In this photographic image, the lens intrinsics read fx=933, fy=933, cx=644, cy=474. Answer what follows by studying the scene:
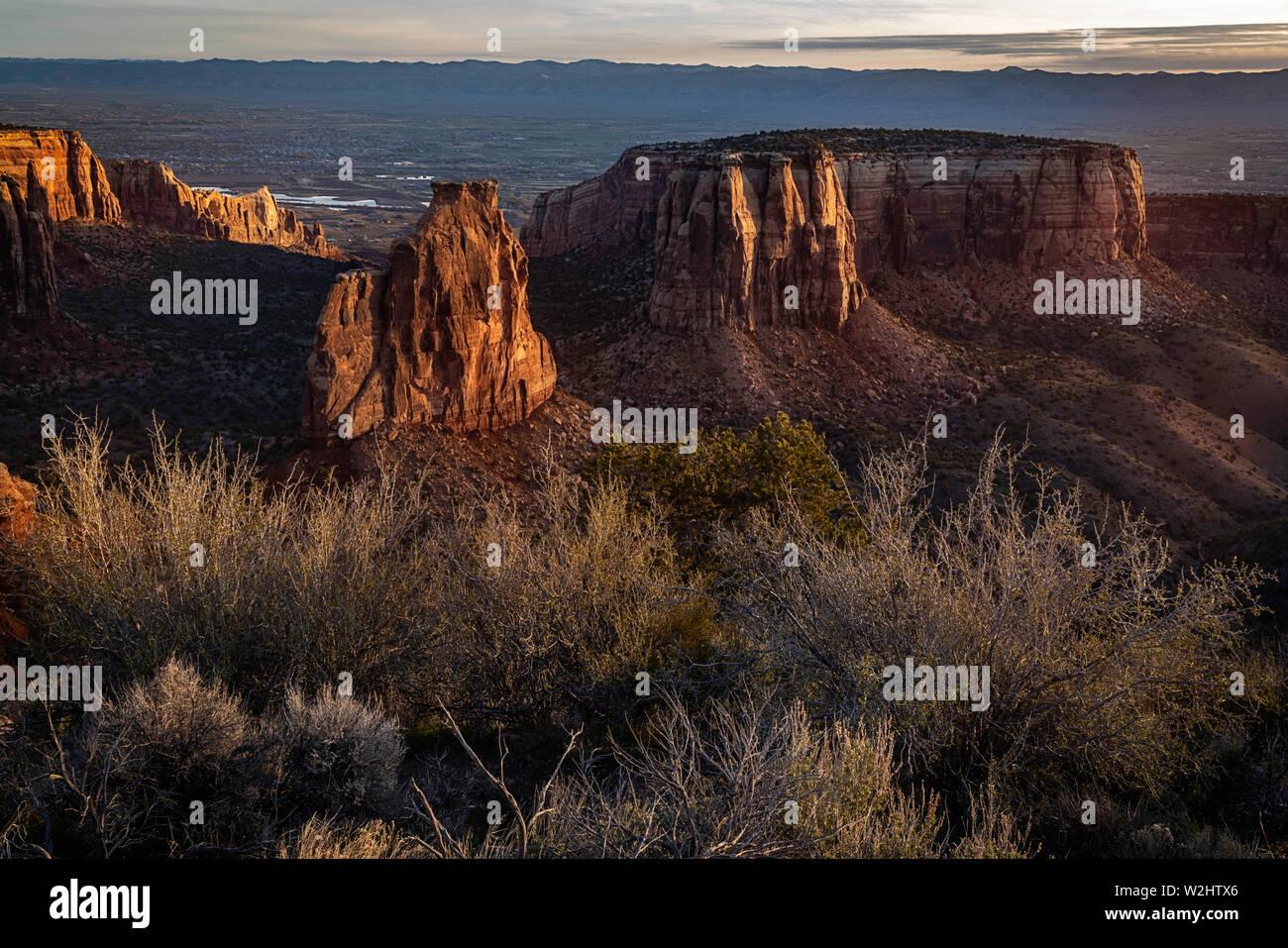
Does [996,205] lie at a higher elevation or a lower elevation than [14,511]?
higher

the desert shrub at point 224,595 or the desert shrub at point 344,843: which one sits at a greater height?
the desert shrub at point 224,595

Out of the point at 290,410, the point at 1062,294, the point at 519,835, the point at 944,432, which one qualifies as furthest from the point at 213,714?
the point at 1062,294

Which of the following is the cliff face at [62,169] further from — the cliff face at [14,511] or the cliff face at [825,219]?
the cliff face at [14,511]

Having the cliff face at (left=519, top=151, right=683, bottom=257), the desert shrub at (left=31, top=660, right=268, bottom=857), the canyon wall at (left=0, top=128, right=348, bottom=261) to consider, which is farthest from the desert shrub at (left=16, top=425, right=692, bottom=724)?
the cliff face at (left=519, top=151, right=683, bottom=257)

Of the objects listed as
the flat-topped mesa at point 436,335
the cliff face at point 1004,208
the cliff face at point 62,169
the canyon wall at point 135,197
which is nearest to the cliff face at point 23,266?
the canyon wall at point 135,197

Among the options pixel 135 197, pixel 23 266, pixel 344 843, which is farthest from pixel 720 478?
pixel 135 197

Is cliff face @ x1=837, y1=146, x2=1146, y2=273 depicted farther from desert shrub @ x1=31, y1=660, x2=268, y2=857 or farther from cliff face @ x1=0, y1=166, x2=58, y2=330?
desert shrub @ x1=31, y1=660, x2=268, y2=857

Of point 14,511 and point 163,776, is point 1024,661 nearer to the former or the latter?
point 163,776
